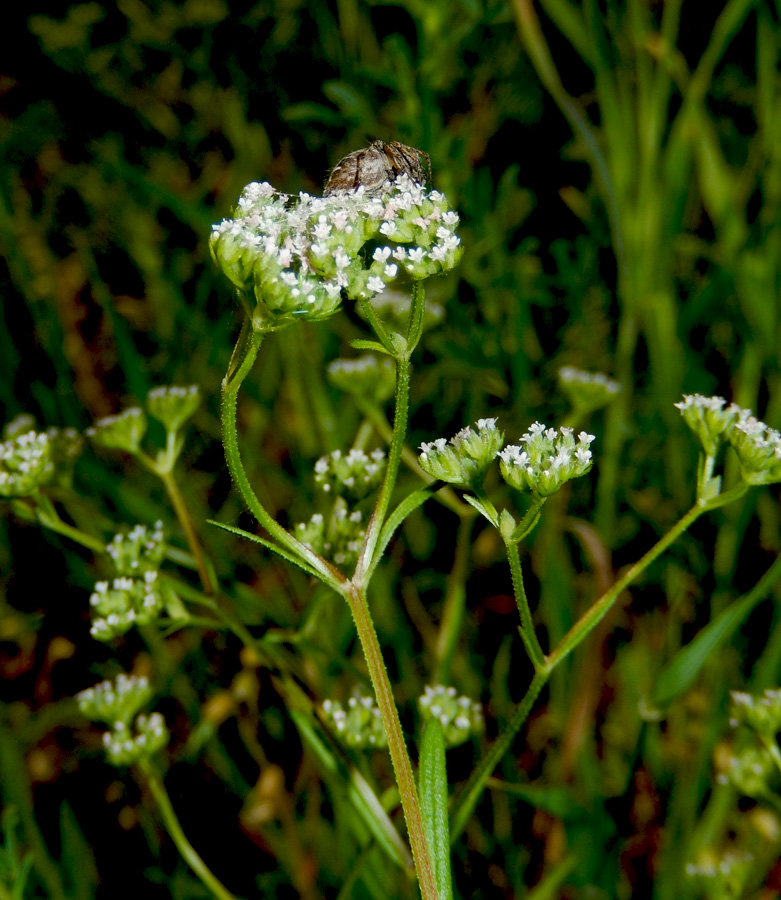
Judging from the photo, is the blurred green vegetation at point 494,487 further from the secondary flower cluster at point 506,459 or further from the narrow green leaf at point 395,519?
the secondary flower cluster at point 506,459

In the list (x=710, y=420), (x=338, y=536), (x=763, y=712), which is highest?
(x=710, y=420)

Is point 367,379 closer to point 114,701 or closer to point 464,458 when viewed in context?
point 464,458

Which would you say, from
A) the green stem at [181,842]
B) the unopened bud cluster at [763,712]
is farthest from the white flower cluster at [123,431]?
the unopened bud cluster at [763,712]

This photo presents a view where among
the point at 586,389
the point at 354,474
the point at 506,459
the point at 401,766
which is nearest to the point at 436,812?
the point at 401,766

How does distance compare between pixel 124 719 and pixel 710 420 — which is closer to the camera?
pixel 710 420

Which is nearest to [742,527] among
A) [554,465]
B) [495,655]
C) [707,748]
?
[707,748]

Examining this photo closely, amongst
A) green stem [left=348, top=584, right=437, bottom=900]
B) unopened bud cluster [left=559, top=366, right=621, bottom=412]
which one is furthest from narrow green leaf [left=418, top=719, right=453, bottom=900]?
unopened bud cluster [left=559, top=366, right=621, bottom=412]

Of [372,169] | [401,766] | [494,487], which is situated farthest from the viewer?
[494,487]
